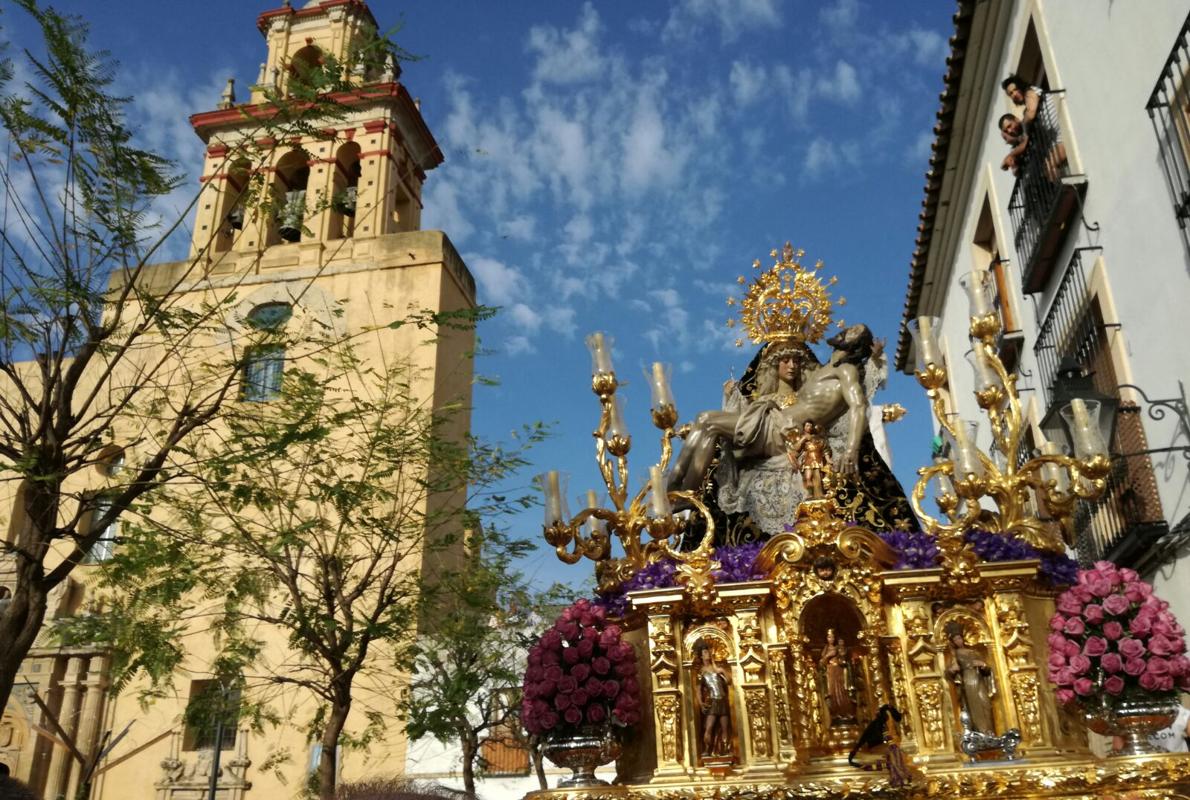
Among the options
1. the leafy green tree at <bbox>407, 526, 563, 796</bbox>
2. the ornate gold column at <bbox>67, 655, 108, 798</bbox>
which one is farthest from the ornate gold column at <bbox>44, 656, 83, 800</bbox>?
the leafy green tree at <bbox>407, 526, 563, 796</bbox>

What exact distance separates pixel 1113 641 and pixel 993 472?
1.37 m

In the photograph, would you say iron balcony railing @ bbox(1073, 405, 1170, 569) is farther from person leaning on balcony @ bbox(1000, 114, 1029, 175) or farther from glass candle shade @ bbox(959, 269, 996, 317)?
person leaning on balcony @ bbox(1000, 114, 1029, 175)

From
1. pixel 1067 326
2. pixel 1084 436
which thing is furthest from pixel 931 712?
pixel 1067 326

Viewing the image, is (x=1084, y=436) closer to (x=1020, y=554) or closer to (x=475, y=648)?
(x=1020, y=554)

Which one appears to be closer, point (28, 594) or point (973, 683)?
point (973, 683)

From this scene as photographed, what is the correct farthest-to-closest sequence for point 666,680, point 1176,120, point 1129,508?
point 1129,508 → point 1176,120 → point 666,680

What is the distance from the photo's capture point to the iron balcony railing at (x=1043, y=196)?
11605 millimetres

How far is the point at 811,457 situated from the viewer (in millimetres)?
7879

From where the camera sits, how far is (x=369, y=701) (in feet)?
62.6

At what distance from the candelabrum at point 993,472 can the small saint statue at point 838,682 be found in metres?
0.93

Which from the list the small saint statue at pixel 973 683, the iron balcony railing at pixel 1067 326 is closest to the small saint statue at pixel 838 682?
the small saint statue at pixel 973 683

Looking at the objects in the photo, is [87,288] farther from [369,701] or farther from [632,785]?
[369,701]

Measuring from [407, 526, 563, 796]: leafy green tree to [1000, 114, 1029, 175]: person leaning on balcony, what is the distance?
8501mm

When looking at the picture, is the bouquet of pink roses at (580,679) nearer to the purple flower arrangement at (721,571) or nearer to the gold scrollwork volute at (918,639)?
the purple flower arrangement at (721,571)
